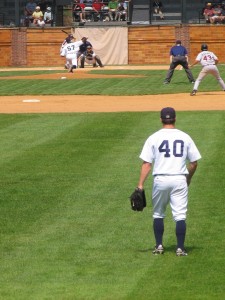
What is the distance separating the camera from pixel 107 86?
40.7m

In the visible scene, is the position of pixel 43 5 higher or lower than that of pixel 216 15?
higher

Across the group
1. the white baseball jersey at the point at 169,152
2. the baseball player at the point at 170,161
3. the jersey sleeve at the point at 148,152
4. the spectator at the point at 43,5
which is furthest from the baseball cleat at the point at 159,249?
the spectator at the point at 43,5

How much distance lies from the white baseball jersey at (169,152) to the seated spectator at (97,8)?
5032 centimetres

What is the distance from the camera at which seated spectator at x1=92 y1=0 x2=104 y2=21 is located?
61.5 meters

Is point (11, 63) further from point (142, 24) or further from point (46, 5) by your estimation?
point (142, 24)

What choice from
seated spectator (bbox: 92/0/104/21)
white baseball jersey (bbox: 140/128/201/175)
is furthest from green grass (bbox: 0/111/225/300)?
seated spectator (bbox: 92/0/104/21)

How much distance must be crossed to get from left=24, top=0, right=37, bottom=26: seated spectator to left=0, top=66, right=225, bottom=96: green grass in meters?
15.8

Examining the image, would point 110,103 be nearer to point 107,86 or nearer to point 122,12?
point 107,86

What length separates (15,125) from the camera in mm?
27375

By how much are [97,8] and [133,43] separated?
3542 millimetres

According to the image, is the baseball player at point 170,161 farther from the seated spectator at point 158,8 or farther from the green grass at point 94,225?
the seated spectator at point 158,8

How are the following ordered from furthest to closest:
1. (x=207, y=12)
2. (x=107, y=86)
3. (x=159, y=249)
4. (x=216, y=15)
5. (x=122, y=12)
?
(x=122, y=12), (x=207, y=12), (x=216, y=15), (x=107, y=86), (x=159, y=249)

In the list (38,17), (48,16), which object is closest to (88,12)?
(48,16)

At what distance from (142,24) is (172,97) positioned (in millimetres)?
26345
